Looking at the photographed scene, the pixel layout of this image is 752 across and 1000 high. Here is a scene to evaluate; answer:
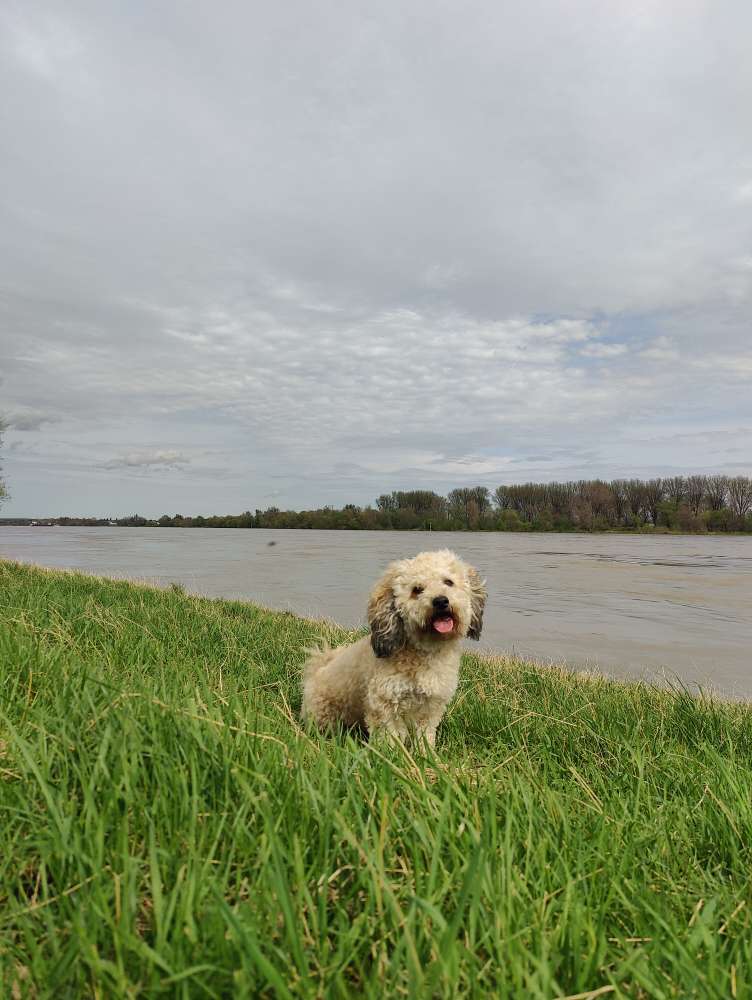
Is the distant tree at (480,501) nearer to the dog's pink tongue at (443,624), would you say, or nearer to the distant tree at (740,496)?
the distant tree at (740,496)

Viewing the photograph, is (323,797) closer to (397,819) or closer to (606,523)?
(397,819)

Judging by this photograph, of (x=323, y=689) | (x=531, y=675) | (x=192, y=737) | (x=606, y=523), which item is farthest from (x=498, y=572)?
(x=606, y=523)

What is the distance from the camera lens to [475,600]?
17.5 ft

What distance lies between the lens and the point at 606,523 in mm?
112438

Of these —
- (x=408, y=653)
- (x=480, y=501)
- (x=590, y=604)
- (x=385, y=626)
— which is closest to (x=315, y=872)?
(x=385, y=626)

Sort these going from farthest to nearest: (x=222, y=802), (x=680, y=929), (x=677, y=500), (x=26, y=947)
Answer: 1. (x=677, y=500)
2. (x=222, y=802)
3. (x=680, y=929)
4. (x=26, y=947)

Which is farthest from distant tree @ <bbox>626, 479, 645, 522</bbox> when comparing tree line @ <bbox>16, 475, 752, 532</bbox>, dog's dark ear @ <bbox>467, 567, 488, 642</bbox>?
dog's dark ear @ <bbox>467, 567, 488, 642</bbox>

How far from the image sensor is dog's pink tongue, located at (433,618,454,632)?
480 cm

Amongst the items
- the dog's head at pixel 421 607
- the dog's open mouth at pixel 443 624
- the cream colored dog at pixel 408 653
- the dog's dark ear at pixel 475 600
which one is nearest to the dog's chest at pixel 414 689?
the cream colored dog at pixel 408 653

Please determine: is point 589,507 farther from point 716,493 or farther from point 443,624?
point 443,624

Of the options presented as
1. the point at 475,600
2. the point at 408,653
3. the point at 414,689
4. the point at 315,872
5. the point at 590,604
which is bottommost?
the point at 590,604

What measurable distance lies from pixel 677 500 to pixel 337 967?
123 meters

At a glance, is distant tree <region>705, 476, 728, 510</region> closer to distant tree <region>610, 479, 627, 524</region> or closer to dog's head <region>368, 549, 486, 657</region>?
distant tree <region>610, 479, 627, 524</region>

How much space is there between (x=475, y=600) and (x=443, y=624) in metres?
0.64
